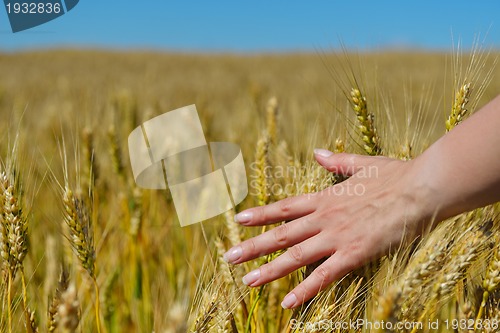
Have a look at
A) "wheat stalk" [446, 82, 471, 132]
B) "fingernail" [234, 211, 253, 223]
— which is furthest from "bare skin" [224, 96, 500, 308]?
"wheat stalk" [446, 82, 471, 132]

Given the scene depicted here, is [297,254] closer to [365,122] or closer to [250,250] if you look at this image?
[250,250]

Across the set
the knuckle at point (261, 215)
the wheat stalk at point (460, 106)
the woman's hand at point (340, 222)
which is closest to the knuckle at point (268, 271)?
the woman's hand at point (340, 222)

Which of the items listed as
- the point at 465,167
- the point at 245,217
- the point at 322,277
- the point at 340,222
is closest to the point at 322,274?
the point at 322,277

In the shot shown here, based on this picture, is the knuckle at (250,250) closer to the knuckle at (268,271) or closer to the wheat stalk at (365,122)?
the knuckle at (268,271)

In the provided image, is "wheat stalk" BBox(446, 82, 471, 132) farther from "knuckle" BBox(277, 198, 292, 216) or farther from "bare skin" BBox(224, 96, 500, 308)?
"knuckle" BBox(277, 198, 292, 216)

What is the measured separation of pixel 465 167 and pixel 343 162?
31 centimetres

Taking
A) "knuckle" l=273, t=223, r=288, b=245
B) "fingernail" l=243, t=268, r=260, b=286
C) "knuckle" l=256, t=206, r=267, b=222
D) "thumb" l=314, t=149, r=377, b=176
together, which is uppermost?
"thumb" l=314, t=149, r=377, b=176

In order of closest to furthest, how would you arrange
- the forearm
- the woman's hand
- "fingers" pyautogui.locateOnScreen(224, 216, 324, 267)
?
the forearm, the woman's hand, "fingers" pyautogui.locateOnScreen(224, 216, 324, 267)

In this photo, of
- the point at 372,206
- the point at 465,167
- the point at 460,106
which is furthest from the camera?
the point at 460,106

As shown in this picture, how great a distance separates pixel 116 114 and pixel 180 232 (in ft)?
2.63

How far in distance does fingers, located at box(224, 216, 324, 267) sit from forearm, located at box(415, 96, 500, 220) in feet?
0.87

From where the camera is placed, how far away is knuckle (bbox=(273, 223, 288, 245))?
1033 millimetres

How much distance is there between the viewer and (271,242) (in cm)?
104

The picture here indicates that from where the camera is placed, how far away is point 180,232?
1895 millimetres
